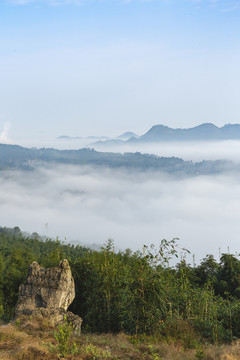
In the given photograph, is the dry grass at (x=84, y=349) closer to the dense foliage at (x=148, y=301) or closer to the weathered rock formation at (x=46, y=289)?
the dense foliage at (x=148, y=301)

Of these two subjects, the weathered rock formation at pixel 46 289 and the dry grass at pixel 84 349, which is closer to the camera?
the dry grass at pixel 84 349

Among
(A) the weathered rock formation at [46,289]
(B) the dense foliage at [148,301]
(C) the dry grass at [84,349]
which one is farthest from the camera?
(A) the weathered rock formation at [46,289]

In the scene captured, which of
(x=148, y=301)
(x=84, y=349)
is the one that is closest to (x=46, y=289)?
(x=148, y=301)

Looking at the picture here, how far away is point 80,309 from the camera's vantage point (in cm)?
2886

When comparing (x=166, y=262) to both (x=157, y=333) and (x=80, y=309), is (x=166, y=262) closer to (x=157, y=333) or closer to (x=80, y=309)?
(x=157, y=333)

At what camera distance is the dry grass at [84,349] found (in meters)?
13.1

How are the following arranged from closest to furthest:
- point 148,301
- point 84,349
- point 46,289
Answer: point 84,349 → point 148,301 → point 46,289

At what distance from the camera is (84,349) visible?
1438 cm

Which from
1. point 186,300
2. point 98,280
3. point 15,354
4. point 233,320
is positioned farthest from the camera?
point 98,280

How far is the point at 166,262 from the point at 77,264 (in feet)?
43.5

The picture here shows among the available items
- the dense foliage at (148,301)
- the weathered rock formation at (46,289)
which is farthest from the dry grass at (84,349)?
the weathered rock formation at (46,289)

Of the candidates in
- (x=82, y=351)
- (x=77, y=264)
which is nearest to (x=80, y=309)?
(x=77, y=264)

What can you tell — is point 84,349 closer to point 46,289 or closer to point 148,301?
point 148,301

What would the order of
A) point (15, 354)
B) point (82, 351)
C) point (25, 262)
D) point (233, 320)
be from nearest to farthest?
point (15, 354), point (82, 351), point (233, 320), point (25, 262)
